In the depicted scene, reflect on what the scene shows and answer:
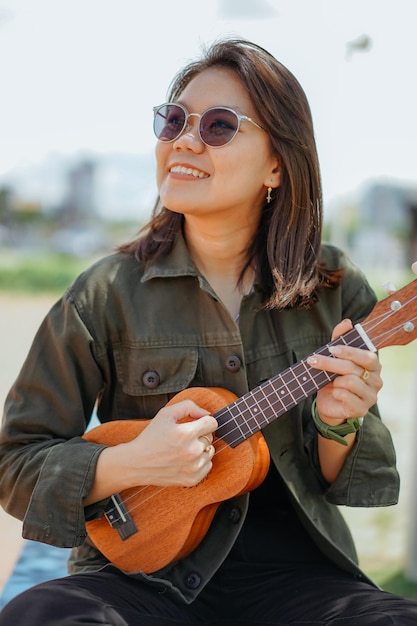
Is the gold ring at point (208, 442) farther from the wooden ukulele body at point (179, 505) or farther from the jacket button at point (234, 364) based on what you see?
the jacket button at point (234, 364)

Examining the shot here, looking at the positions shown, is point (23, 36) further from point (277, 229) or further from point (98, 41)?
point (277, 229)

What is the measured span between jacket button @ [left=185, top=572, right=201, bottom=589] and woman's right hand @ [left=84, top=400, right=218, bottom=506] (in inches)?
9.6

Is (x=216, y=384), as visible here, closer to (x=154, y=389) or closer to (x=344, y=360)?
(x=154, y=389)

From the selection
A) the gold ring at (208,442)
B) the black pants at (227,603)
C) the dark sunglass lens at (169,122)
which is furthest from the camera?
the dark sunglass lens at (169,122)

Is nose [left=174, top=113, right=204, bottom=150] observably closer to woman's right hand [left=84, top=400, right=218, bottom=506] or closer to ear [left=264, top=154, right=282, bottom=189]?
ear [left=264, top=154, right=282, bottom=189]

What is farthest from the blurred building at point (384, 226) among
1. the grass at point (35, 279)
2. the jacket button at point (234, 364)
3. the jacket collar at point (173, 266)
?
the jacket button at point (234, 364)

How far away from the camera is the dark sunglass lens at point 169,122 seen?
216 centimetres

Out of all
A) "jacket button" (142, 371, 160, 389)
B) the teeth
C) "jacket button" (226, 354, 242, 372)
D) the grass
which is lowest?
the grass

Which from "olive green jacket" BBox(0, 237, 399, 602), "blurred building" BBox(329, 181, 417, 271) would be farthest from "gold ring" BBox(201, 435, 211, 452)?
"blurred building" BBox(329, 181, 417, 271)

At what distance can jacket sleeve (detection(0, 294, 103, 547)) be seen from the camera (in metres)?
1.93

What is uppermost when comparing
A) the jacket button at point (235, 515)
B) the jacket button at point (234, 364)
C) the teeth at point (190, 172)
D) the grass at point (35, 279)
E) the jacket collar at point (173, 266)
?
the teeth at point (190, 172)

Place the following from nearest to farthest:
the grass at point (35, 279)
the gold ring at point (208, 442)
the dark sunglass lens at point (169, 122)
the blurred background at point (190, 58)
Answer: the gold ring at point (208, 442) < the dark sunglass lens at point (169, 122) < the blurred background at point (190, 58) < the grass at point (35, 279)

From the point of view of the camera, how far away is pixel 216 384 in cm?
216

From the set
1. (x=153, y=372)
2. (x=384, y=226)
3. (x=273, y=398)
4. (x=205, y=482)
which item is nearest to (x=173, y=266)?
(x=153, y=372)
